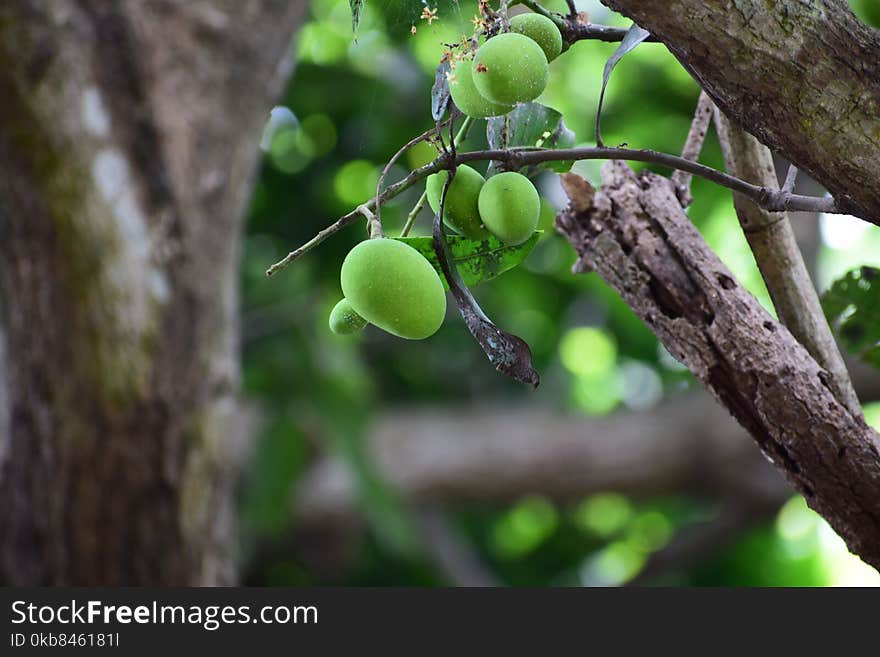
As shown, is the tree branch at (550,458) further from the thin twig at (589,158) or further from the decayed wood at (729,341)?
the thin twig at (589,158)

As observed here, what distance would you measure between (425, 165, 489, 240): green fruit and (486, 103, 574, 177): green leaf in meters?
0.07

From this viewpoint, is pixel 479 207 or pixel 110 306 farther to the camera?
pixel 110 306

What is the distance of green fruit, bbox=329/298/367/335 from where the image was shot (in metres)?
0.59

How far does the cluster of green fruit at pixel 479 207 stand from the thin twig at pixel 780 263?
0.18 meters

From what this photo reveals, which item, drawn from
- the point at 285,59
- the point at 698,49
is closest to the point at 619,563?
the point at 285,59

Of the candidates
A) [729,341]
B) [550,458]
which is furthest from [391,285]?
[550,458]

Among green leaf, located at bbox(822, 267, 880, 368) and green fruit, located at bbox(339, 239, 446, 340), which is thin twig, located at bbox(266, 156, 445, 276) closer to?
green fruit, located at bbox(339, 239, 446, 340)

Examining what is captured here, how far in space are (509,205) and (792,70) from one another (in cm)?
15

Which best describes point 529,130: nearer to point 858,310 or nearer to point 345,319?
point 345,319

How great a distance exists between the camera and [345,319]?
0.59 m

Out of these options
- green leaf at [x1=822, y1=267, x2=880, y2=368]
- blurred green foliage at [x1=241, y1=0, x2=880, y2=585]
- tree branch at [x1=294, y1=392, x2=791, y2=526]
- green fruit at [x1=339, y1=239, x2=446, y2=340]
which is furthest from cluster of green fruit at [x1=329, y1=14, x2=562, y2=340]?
tree branch at [x1=294, y1=392, x2=791, y2=526]

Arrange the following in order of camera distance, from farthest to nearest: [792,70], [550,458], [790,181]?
1. [550,458]
2. [790,181]
3. [792,70]

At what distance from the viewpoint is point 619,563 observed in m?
3.80

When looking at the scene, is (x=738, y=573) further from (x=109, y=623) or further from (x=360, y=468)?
(x=109, y=623)
